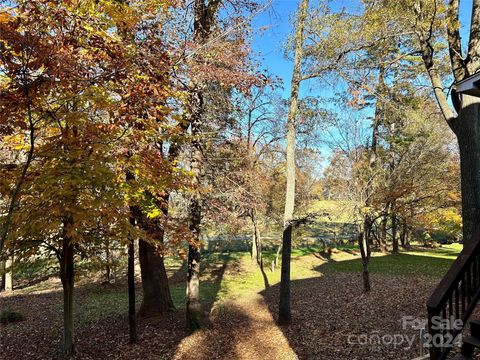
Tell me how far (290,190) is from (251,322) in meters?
4.19

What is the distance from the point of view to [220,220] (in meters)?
9.78

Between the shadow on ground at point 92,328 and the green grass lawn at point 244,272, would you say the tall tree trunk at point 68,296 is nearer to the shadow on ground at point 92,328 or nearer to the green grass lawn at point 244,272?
the shadow on ground at point 92,328

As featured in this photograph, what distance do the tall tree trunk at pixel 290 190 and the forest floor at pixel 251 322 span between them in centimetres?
65

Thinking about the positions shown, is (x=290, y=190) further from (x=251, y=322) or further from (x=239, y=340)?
(x=239, y=340)

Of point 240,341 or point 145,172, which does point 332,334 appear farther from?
point 145,172

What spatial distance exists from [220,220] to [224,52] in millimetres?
4822

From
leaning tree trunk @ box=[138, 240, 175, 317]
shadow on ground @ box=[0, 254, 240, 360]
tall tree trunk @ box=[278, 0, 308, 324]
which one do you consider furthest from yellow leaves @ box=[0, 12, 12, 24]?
leaning tree trunk @ box=[138, 240, 175, 317]

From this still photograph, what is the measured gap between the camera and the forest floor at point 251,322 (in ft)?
23.7

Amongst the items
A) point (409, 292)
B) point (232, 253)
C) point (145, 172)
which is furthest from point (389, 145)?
point (145, 172)

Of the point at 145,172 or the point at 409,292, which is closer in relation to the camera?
the point at 145,172

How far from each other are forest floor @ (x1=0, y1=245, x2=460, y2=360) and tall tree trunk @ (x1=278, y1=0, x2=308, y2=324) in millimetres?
646

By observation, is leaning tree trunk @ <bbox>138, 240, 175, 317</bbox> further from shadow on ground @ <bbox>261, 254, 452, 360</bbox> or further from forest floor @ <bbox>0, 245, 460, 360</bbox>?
shadow on ground @ <bbox>261, 254, 452, 360</bbox>

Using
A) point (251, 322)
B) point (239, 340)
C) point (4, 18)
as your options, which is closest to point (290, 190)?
point (251, 322)

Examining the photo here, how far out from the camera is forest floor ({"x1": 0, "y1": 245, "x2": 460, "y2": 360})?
7211mm
